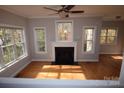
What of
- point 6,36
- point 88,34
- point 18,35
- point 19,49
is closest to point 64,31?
point 88,34

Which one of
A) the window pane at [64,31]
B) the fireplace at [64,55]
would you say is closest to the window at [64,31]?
the window pane at [64,31]

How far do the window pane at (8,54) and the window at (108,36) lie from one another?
5.98 meters

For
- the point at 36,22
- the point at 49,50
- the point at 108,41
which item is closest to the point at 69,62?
the point at 49,50

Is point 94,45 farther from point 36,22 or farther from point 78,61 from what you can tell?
point 36,22

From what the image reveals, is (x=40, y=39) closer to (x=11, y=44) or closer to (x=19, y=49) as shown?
(x=19, y=49)

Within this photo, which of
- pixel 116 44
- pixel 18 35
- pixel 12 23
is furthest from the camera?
pixel 116 44

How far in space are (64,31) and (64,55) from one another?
137cm

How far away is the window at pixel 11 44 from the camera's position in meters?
3.54

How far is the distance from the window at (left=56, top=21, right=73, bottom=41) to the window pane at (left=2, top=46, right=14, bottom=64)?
8.19 feet

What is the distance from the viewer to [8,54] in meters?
3.79

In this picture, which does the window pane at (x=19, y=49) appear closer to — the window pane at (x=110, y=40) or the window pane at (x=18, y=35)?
the window pane at (x=18, y=35)

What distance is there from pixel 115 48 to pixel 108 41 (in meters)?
0.74

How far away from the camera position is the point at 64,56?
225 inches
